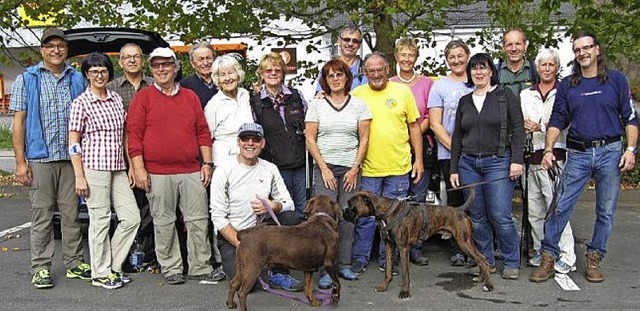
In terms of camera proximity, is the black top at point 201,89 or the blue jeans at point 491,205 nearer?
the blue jeans at point 491,205

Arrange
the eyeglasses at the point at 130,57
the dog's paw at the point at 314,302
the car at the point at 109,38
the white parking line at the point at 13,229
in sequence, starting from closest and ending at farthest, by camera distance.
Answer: the dog's paw at the point at 314,302
the eyeglasses at the point at 130,57
the car at the point at 109,38
the white parking line at the point at 13,229

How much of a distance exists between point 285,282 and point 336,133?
4.26ft

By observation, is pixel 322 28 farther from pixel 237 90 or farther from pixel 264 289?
pixel 264 289

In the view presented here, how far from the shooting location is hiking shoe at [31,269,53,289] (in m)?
5.98

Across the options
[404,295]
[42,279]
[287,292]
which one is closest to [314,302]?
[287,292]

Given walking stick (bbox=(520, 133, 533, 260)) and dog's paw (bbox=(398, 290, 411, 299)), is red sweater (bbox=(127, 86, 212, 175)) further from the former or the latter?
walking stick (bbox=(520, 133, 533, 260))

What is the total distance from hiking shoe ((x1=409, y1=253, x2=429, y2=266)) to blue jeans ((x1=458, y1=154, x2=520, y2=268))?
634mm

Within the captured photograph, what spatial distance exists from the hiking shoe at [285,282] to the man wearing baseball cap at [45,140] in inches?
70.3

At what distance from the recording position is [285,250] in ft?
16.9

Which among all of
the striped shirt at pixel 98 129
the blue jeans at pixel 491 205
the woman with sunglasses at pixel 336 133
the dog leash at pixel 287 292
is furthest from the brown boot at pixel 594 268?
the striped shirt at pixel 98 129

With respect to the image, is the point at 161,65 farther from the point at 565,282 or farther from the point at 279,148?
the point at 565,282

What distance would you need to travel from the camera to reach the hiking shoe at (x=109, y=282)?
5.97 metres

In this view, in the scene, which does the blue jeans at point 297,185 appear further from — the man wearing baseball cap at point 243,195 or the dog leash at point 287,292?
the dog leash at point 287,292

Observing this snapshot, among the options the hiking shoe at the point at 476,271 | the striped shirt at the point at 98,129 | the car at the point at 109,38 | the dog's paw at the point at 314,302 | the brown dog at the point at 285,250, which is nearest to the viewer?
the brown dog at the point at 285,250
